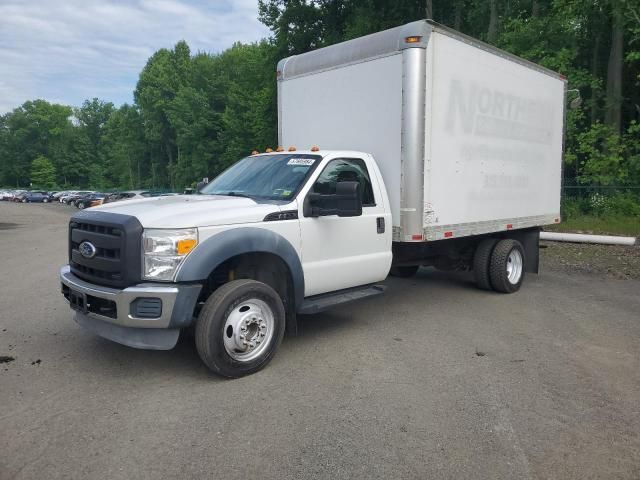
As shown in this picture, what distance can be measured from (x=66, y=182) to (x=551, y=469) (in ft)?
352

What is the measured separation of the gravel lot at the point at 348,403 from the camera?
3256 millimetres

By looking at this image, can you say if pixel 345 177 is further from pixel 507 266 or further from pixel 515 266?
pixel 515 266

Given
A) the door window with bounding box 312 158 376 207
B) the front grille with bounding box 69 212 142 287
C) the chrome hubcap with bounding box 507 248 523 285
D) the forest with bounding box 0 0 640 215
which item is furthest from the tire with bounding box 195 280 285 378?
the forest with bounding box 0 0 640 215

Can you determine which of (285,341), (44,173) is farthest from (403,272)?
(44,173)

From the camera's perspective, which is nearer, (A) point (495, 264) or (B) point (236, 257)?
(B) point (236, 257)

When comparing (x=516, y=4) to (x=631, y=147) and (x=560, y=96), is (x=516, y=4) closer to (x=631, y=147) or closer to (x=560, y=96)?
(x=631, y=147)

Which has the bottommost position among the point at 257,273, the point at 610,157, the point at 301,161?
the point at 257,273

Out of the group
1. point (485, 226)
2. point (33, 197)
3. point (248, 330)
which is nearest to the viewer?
point (248, 330)

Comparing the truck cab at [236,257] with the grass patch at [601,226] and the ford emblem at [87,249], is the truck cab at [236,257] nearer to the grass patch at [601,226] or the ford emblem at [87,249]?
the ford emblem at [87,249]

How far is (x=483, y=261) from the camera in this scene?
809 centimetres

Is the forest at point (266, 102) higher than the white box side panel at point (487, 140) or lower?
higher

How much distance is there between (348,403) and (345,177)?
2587 mm

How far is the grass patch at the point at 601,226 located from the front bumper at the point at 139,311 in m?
14.3

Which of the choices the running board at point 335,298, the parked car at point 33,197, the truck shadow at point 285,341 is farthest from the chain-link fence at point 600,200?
the parked car at point 33,197
